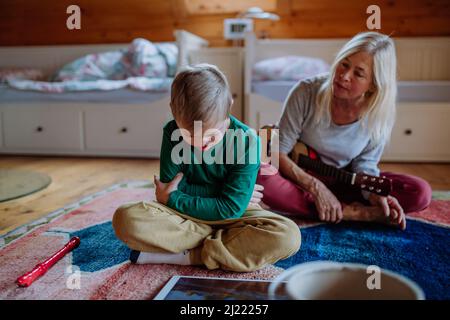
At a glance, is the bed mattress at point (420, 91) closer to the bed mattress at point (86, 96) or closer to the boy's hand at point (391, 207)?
the bed mattress at point (86, 96)

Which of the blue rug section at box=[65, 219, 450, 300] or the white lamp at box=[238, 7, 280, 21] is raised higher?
the white lamp at box=[238, 7, 280, 21]

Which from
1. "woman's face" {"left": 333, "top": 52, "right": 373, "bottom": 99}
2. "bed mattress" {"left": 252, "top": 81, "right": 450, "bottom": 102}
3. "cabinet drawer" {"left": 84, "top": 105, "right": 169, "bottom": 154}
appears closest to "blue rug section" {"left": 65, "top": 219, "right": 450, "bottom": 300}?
"woman's face" {"left": 333, "top": 52, "right": 373, "bottom": 99}

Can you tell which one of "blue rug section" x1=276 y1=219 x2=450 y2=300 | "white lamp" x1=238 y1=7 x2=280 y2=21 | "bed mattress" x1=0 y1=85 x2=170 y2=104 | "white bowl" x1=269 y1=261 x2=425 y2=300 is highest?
"white lamp" x1=238 y1=7 x2=280 y2=21

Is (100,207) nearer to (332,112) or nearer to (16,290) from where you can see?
(16,290)

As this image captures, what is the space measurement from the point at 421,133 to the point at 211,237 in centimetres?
198

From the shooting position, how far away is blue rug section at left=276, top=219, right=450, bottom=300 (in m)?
0.90

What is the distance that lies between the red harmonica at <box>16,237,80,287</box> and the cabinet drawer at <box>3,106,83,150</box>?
71.3 inches

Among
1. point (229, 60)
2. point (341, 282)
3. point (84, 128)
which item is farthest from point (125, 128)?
point (341, 282)

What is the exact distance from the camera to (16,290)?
81cm

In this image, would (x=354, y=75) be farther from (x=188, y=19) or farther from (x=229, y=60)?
(x=188, y=19)

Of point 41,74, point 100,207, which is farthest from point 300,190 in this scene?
point 41,74

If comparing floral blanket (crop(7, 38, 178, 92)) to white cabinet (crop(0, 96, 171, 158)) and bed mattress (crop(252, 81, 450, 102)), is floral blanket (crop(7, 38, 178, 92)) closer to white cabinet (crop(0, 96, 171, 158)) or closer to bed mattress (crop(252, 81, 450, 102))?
white cabinet (crop(0, 96, 171, 158))

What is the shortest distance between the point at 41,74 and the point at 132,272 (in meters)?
2.78

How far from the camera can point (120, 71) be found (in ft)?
9.80
